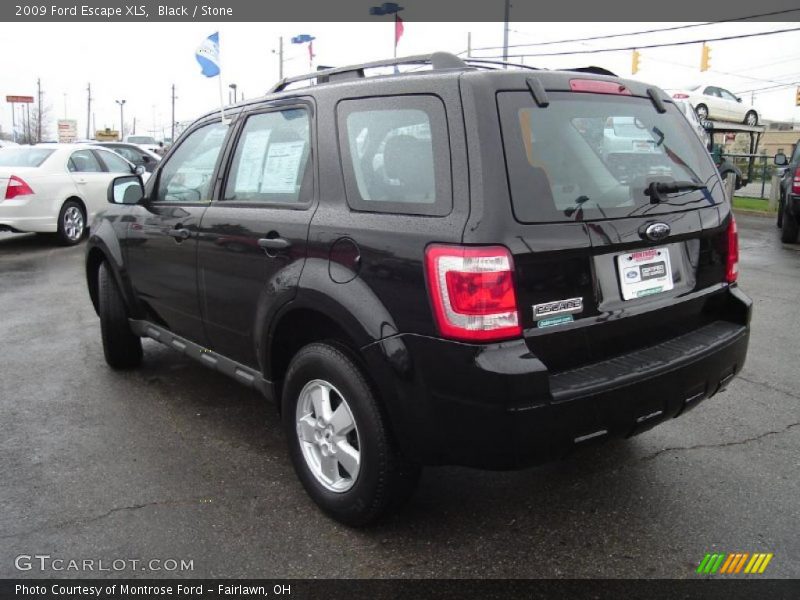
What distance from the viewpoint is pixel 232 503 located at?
10.1 ft

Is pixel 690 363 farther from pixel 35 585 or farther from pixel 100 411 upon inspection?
pixel 100 411

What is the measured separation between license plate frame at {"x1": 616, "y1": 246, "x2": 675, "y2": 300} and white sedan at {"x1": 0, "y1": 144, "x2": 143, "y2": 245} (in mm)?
9605

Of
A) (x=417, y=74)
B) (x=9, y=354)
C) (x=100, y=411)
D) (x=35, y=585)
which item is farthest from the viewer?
(x=9, y=354)

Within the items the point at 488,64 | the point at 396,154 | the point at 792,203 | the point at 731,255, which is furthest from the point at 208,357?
the point at 792,203

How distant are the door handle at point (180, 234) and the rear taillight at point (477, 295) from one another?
6.48 ft

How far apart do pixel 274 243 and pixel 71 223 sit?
971cm

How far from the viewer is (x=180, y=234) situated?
3836 millimetres

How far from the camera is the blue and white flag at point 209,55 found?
4.75 meters

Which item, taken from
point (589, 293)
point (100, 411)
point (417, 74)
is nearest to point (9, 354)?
point (100, 411)

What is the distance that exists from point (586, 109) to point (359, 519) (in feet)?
6.23

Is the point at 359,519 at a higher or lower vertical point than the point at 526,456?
lower

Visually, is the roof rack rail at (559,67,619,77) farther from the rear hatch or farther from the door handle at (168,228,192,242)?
the door handle at (168,228,192,242)

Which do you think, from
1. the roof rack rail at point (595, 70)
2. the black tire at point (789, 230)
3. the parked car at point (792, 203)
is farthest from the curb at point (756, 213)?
the roof rack rail at point (595, 70)

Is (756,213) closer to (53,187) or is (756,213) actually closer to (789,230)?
(789,230)
